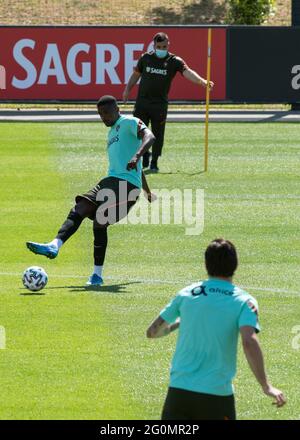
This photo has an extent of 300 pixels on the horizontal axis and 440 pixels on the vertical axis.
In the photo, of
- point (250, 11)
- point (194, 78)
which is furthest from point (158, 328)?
point (250, 11)

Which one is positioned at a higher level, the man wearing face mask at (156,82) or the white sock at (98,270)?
the man wearing face mask at (156,82)

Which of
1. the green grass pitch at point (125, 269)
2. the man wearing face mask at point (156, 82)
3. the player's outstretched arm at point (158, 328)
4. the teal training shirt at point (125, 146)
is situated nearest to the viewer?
the player's outstretched arm at point (158, 328)

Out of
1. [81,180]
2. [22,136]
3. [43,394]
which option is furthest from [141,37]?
[43,394]

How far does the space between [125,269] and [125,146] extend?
188 centimetres

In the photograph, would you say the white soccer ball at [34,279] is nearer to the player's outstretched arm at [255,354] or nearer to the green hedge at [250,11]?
the player's outstretched arm at [255,354]

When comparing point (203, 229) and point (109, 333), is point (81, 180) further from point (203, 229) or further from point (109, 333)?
point (109, 333)

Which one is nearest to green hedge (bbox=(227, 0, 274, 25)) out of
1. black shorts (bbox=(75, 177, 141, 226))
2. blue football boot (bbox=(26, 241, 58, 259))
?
black shorts (bbox=(75, 177, 141, 226))

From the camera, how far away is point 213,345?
7898mm

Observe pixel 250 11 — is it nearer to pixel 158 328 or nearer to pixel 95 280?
pixel 95 280

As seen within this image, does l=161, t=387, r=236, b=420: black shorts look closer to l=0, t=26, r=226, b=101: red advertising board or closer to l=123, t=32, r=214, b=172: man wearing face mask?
l=123, t=32, r=214, b=172: man wearing face mask

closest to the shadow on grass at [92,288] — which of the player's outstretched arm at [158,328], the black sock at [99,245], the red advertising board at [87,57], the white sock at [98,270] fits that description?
the white sock at [98,270]

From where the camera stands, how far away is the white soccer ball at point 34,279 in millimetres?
14844

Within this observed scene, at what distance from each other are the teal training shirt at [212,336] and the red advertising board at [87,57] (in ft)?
81.2
